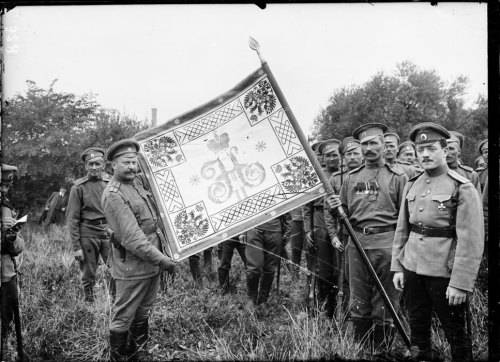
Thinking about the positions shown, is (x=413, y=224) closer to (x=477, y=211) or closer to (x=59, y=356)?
(x=477, y=211)

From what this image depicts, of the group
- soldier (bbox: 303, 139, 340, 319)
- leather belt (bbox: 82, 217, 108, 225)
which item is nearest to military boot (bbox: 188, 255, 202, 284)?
leather belt (bbox: 82, 217, 108, 225)

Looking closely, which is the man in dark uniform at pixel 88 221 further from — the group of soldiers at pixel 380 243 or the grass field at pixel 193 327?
the group of soldiers at pixel 380 243

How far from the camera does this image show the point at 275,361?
353 cm

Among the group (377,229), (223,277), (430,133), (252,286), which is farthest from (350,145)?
(223,277)

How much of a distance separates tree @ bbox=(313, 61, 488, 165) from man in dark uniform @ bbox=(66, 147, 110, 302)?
341 inches

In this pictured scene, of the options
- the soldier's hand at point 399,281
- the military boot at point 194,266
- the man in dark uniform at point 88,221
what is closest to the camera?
the soldier's hand at point 399,281

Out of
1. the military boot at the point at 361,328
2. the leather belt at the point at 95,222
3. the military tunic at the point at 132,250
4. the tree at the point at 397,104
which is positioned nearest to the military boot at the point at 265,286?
the military boot at the point at 361,328

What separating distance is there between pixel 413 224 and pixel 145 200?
2658 mm

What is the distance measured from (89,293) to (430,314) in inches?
178

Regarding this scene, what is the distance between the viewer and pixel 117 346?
375 centimetres

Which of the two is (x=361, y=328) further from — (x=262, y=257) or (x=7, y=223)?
(x=7, y=223)

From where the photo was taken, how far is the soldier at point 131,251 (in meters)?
3.72

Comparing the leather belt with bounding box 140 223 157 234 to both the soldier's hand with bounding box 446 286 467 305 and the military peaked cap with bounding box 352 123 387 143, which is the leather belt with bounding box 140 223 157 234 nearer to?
the military peaked cap with bounding box 352 123 387 143

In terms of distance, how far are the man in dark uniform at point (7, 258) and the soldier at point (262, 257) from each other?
9.26 feet
